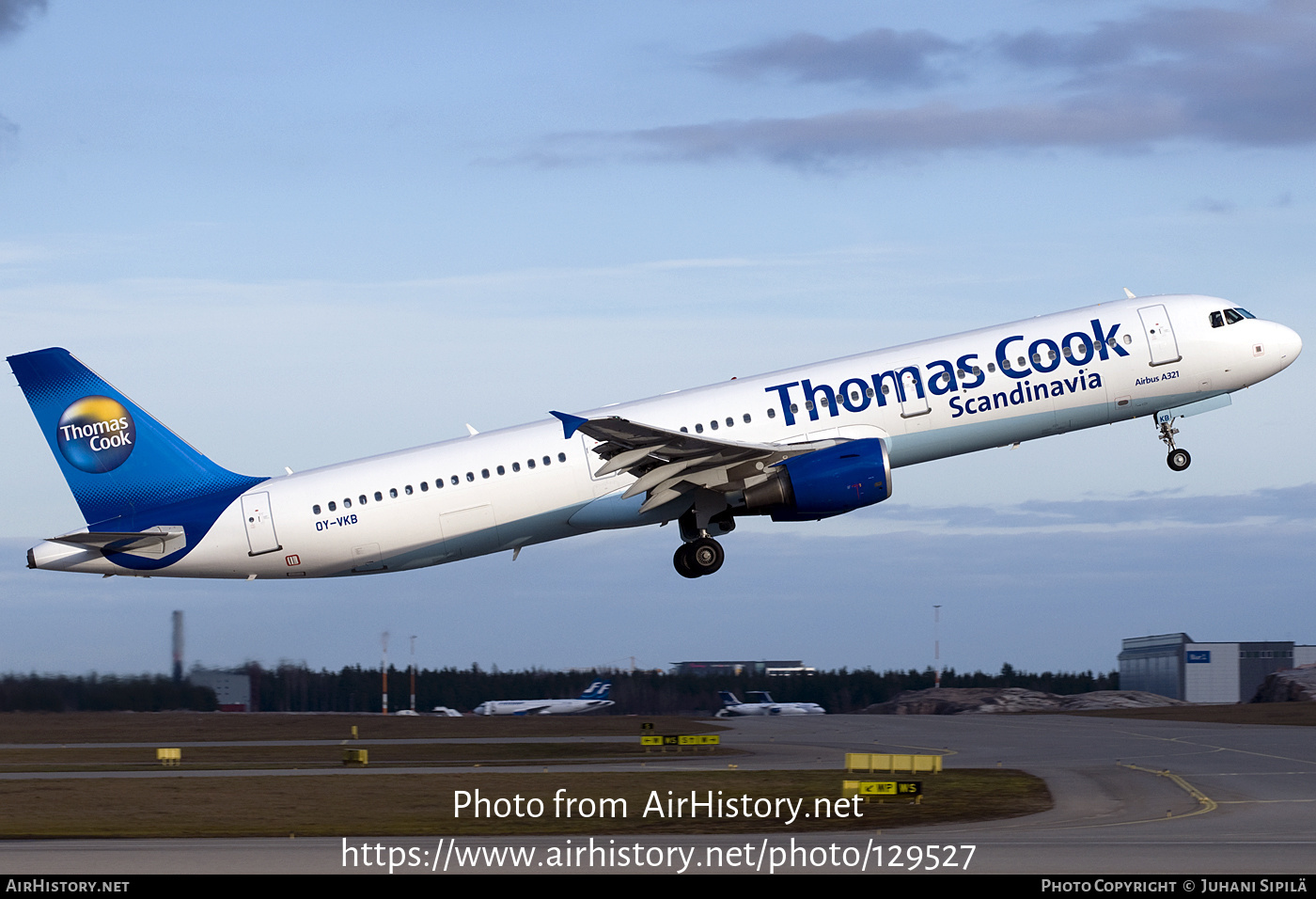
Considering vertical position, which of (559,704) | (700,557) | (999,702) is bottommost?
(999,702)

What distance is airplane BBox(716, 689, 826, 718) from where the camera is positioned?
88250mm

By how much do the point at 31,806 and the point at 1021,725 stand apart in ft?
135

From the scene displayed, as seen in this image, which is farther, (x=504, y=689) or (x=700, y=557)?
(x=504, y=689)

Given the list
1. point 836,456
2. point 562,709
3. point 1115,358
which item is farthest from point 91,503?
point 562,709

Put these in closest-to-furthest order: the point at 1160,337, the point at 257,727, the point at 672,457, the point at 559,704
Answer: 1. the point at 672,457
2. the point at 1160,337
3. the point at 257,727
4. the point at 559,704

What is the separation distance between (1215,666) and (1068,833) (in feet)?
279

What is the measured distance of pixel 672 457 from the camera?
A: 35.6 meters

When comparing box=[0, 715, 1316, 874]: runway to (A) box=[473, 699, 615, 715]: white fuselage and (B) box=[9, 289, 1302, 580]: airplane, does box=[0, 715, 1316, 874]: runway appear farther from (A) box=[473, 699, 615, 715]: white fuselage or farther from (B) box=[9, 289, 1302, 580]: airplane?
(A) box=[473, 699, 615, 715]: white fuselage

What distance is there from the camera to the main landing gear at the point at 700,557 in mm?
38062

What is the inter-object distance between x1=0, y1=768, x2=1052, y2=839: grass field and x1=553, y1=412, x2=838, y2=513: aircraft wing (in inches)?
288

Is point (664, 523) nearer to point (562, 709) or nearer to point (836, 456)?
point (836, 456)

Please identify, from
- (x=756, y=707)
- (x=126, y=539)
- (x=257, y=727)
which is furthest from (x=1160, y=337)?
(x=756, y=707)

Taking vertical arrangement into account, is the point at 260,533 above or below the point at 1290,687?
above

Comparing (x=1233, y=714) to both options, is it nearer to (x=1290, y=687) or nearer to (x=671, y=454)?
(x=1290, y=687)
